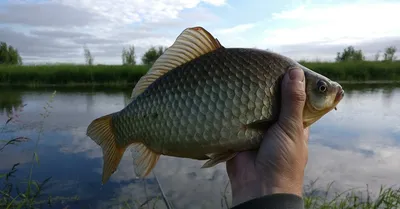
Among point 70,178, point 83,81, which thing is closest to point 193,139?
point 70,178

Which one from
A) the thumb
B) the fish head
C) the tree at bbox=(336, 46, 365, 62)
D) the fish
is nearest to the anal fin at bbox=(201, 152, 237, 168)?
the fish

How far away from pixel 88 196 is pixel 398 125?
8.88 m

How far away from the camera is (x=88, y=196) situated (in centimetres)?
524

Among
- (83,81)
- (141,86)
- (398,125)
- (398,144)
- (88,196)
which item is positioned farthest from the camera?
(83,81)

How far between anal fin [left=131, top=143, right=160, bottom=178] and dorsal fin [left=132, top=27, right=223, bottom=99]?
1.38 ft

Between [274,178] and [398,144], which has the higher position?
[274,178]

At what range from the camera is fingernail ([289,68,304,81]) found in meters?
1.58

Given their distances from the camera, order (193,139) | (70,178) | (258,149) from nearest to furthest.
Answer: (193,139)
(258,149)
(70,178)

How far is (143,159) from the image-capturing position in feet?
6.07

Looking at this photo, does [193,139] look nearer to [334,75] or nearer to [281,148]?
[281,148]

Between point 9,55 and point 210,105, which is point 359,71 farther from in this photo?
point 9,55

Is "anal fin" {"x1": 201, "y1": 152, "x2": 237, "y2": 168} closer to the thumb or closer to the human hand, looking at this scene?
the human hand

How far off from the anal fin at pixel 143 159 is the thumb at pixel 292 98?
714mm

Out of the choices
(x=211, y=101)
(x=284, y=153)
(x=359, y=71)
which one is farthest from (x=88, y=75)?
(x=284, y=153)
